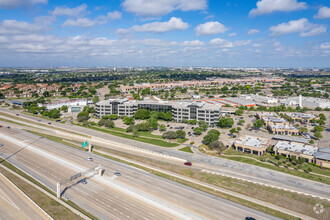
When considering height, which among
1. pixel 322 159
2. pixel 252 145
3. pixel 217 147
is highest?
pixel 217 147

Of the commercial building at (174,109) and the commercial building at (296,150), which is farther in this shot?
the commercial building at (174,109)

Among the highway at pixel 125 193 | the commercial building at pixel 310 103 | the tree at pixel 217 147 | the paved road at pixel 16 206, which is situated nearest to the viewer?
the paved road at pixel 16 206

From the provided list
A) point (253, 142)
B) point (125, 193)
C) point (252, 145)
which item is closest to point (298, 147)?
point (253, 142)

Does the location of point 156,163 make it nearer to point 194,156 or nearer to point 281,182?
point 194,156

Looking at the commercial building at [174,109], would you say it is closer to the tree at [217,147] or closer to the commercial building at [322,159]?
the tree at [217,147]

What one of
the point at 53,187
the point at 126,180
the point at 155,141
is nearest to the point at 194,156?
the point at 155,141

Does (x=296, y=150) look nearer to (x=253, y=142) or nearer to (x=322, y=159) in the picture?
(x=322, y=159)

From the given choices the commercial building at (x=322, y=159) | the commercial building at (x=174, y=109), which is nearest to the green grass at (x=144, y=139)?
the commercial building at (x=174, y=109)
